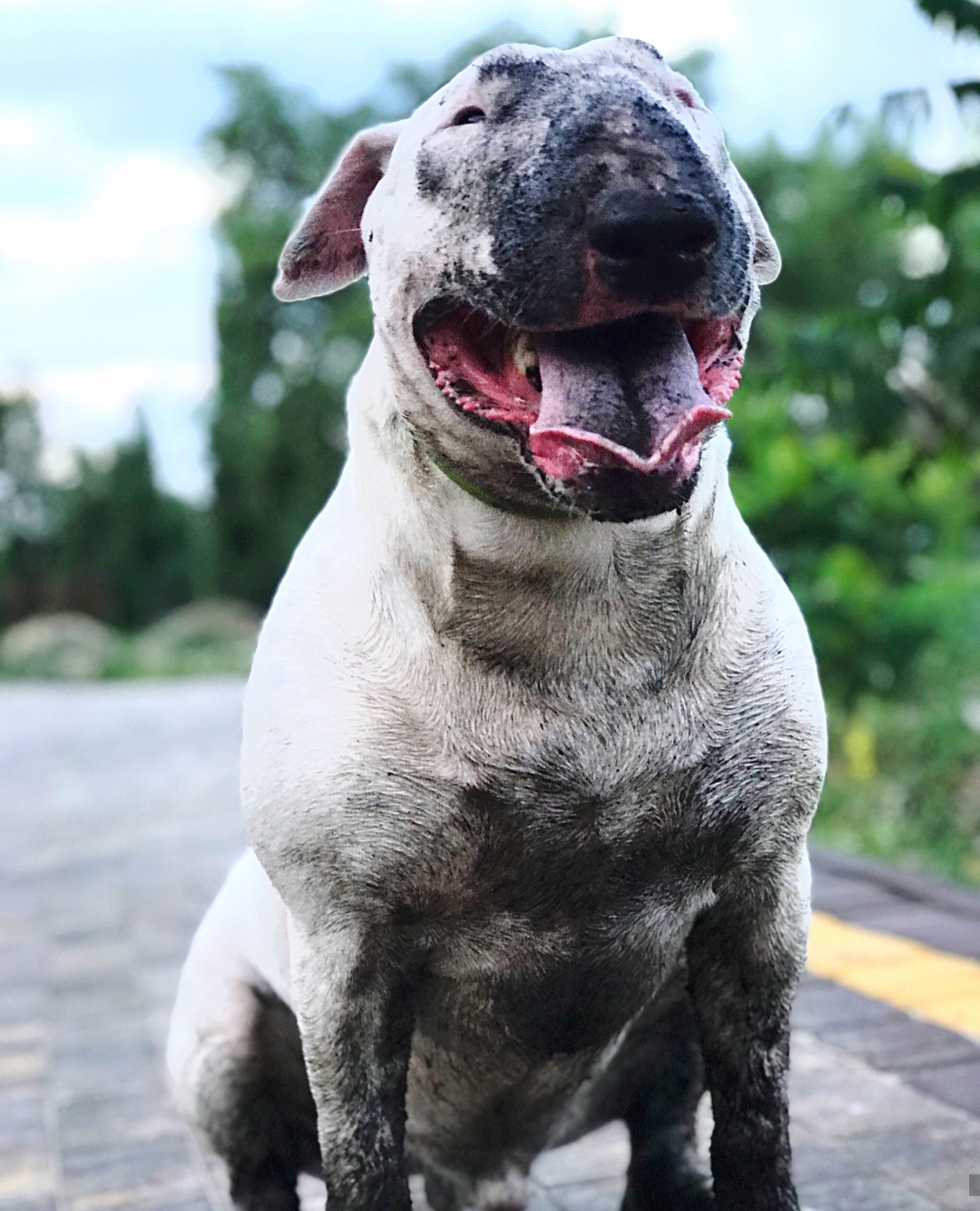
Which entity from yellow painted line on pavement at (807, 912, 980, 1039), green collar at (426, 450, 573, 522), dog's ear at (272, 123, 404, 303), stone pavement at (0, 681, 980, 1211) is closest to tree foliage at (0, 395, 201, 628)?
stone pavement at (0, 681, 980, 1211)

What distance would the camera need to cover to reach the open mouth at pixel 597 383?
1367mm

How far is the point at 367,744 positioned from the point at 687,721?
365mm

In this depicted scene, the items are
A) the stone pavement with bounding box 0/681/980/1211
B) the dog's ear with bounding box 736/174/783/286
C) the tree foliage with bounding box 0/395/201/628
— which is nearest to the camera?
the dog's ear with bounding box 736/174/783/286

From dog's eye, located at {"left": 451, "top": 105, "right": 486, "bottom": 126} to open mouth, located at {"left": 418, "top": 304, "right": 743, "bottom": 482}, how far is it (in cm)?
19

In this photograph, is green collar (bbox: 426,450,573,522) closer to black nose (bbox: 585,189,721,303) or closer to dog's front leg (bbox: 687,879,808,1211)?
black nose (bbox: 585,189,721,303)

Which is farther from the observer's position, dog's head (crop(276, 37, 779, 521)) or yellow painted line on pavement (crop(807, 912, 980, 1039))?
yellow painted line on pavement (crop(807, 912, 980, 1039))

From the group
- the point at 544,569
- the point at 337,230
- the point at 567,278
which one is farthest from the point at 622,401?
the point at 337,230

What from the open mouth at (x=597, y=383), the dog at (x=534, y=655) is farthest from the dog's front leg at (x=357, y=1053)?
the open mouth at (x=597, y=383)

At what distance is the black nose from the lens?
4.33 ft

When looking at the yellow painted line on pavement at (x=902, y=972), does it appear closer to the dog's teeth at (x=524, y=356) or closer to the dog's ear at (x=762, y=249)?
the dog's ear at (x=762, y=249)

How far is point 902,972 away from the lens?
382 cm

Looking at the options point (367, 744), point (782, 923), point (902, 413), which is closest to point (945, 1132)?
point (782, 923)

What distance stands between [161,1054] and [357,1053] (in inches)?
81.9

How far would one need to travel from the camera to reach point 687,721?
1638mm
